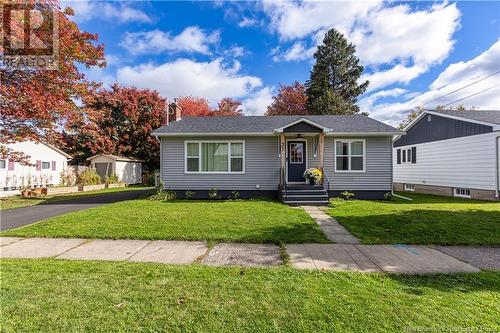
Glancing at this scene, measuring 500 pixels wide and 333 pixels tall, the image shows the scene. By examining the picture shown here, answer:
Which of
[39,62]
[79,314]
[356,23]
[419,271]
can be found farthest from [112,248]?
[356,23]

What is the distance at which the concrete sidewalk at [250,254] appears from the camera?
4398 millimetres

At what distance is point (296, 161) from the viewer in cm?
1327

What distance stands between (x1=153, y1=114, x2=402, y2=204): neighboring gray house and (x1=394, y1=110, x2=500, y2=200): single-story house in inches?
181

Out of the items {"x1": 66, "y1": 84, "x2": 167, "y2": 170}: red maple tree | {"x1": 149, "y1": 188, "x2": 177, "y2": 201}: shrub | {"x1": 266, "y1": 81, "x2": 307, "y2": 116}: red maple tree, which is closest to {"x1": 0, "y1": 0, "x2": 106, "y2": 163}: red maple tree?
{"x1": 149, "y1": 188, "x2": 177, "y2": 201}: shrub

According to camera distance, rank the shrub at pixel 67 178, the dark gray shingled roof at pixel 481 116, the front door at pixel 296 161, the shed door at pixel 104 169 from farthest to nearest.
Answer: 1. the shed door at pixel 104 169
2. the shrub at pixel 67 178
3. the front door at pixel 296 161
4. the dark gray shingled roof at pixel 481 116

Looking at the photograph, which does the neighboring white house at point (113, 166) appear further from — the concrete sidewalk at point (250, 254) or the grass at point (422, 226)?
the grass at point (422, 226)

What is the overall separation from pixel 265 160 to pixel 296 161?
1.64 m

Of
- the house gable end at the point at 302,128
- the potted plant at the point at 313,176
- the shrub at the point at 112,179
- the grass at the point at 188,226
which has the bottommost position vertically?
the grass at the point at 188,226

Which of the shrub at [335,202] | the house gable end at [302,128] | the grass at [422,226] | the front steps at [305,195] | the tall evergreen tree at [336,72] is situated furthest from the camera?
the tall evergreen tree at [336,72]

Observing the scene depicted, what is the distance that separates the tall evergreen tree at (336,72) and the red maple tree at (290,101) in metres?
1.83

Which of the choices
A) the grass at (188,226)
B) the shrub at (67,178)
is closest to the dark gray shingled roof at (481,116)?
the grass at (188,226)

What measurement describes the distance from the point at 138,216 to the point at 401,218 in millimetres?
8170

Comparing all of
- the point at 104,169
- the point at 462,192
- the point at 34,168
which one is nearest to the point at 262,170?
the point at 462,192

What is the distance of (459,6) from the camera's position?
1070 cm
